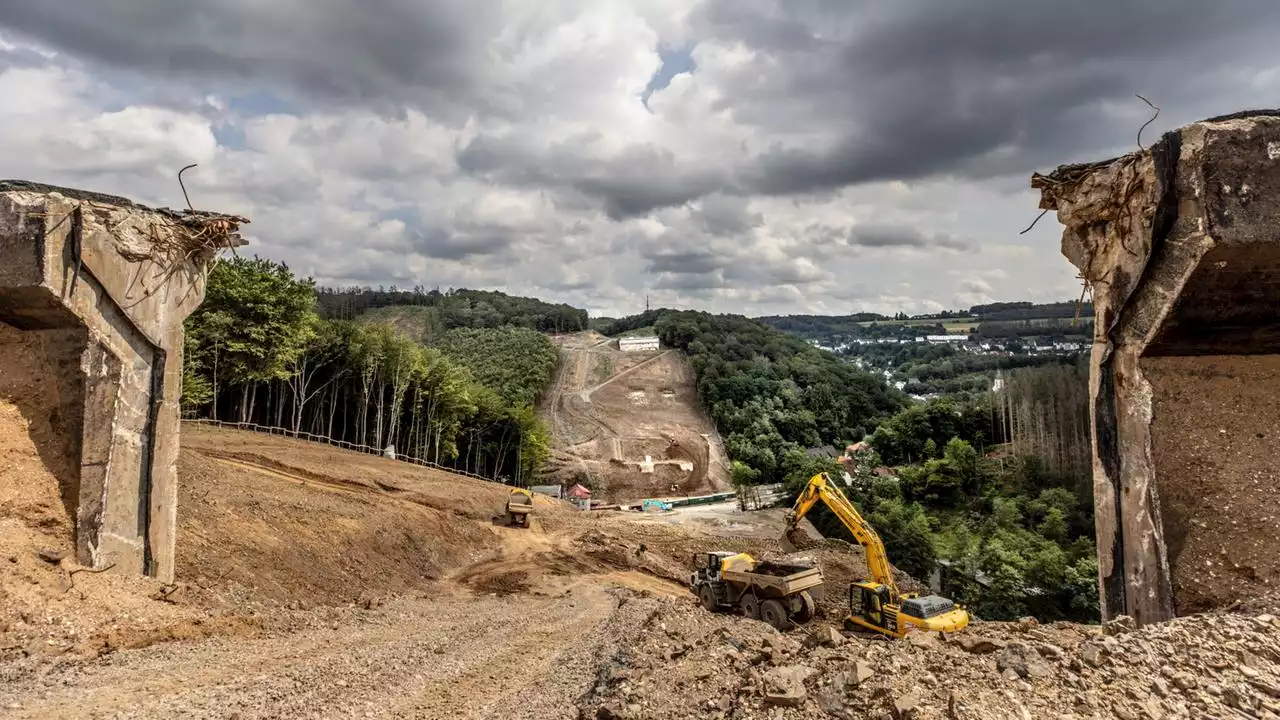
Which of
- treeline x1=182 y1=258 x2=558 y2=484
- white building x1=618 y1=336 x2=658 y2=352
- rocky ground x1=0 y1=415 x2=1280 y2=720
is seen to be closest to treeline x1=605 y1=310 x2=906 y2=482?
white building x1=618 y1=336 x2=658 y2=352

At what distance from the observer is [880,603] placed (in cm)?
1477

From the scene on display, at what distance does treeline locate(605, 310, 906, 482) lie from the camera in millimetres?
61875

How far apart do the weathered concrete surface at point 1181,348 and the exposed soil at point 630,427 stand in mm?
49202

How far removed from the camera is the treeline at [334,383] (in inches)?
1195

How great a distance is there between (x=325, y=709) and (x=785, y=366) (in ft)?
245

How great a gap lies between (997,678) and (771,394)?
219ft

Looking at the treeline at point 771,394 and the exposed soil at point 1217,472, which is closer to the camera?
the exposed soil at point 1217,472

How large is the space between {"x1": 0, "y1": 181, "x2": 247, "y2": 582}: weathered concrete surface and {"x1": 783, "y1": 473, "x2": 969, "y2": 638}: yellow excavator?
39.2 feet

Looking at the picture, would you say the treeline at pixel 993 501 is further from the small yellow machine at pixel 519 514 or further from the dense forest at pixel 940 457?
the small yellow machine at pixel 519 514

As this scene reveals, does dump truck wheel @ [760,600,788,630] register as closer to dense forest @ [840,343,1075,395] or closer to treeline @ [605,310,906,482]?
treeline @ [605,310,906,482]

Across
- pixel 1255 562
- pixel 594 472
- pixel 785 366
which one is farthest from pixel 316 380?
pixel 785 366

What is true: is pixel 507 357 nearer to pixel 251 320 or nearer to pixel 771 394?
pixel 771 394

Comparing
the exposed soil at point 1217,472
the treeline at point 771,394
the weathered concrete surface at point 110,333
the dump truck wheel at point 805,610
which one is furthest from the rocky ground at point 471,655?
the treeline at point 771,394

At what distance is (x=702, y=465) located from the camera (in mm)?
59625
